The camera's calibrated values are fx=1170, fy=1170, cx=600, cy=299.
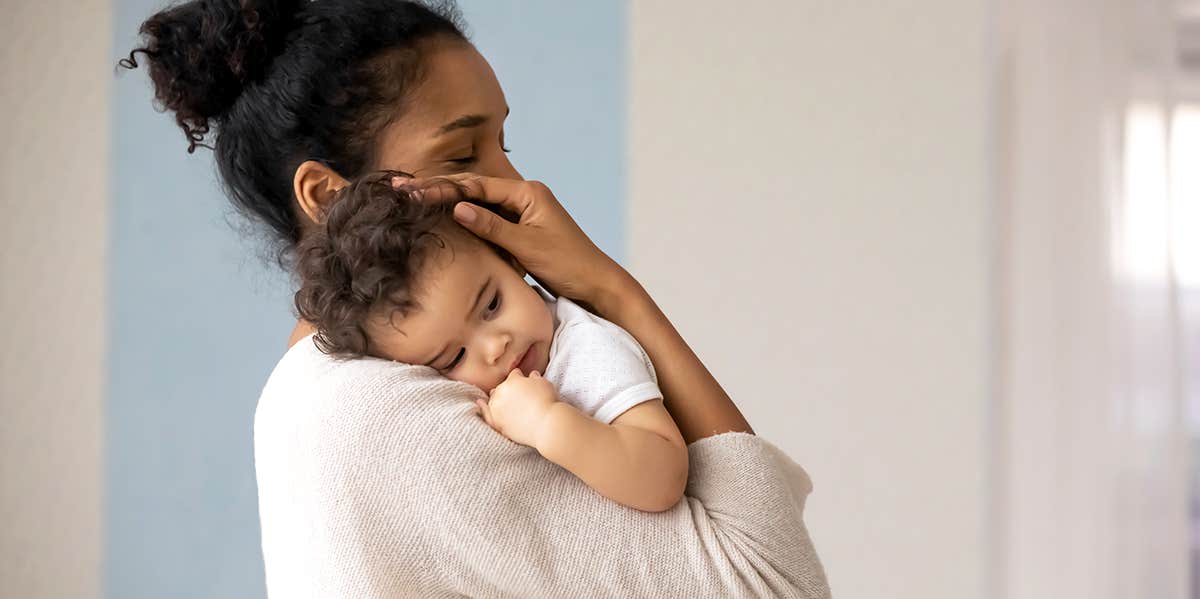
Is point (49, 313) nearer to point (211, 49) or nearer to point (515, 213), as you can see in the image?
point (211, 49)

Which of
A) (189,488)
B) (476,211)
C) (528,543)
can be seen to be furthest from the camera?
(189,488)

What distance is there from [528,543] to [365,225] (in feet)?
0.90

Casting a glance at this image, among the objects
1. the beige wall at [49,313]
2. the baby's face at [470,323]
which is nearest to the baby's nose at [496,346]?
the baby's face at [470,323]

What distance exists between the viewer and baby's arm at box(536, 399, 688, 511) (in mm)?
847

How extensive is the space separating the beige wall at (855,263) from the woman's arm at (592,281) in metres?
1.96

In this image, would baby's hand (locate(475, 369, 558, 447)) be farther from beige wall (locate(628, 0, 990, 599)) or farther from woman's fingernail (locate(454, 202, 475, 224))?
beige wall (locate(628, 0, 990, 599))

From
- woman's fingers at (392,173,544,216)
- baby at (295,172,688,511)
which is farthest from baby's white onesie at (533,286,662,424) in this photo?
woman's fingers at (392,173,544,216)

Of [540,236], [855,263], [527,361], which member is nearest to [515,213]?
[540,236]

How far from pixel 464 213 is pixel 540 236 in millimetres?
90

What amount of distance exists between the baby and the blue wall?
2274mm

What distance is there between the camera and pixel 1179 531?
278 centimetres

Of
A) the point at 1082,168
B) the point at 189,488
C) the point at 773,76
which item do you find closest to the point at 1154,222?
the point at 1082,168

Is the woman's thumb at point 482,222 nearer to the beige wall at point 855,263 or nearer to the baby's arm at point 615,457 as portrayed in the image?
the baby's arm at point 615,457

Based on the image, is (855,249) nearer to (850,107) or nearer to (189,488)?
(850,107)
